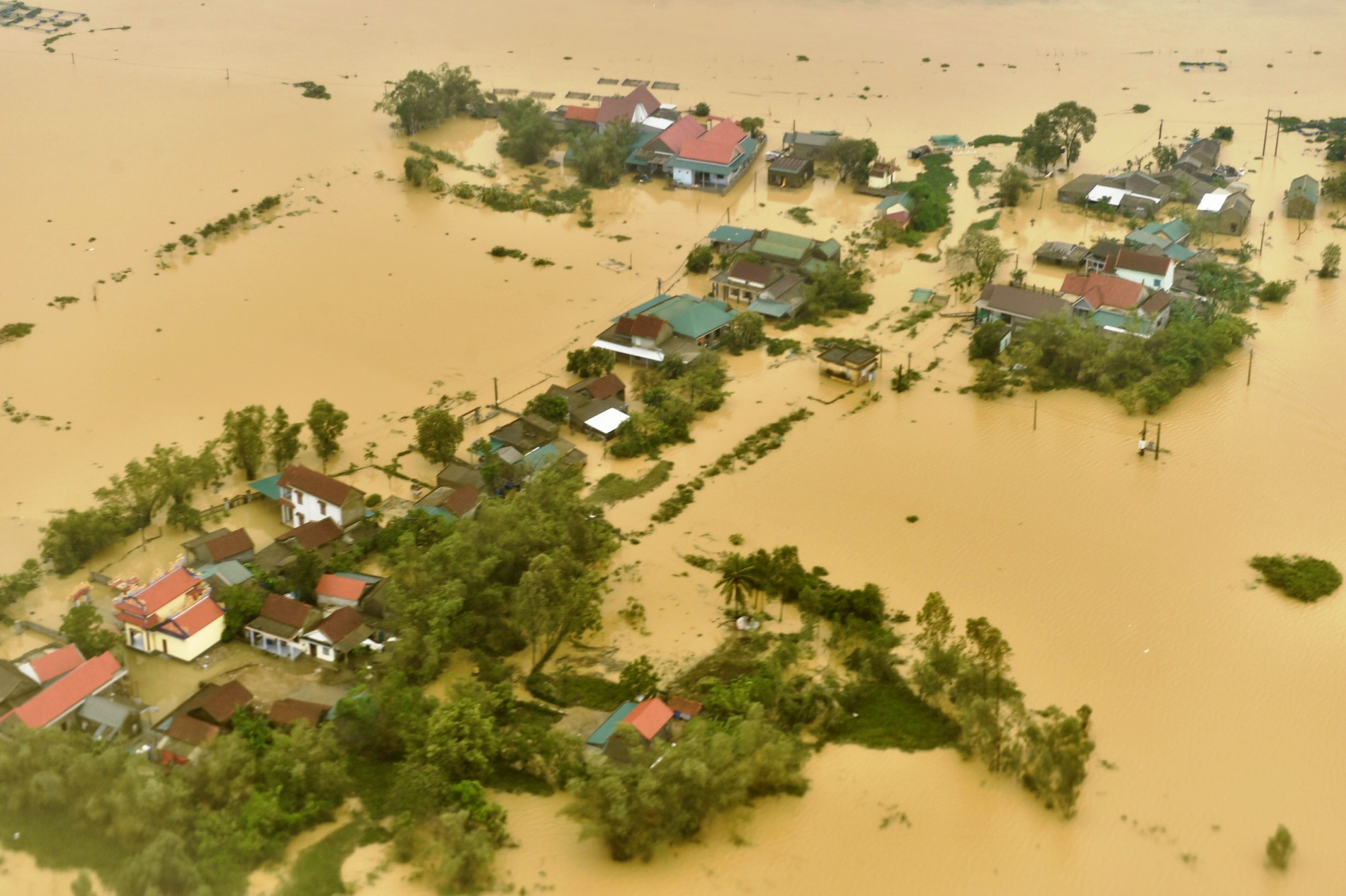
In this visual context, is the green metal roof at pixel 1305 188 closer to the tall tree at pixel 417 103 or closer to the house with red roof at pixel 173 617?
the tall tree at pixel 417 103

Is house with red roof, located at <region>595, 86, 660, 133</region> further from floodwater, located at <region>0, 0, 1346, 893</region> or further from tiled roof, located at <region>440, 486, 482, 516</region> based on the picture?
tiled roof, located at <region>440, 486, 482, 516</region>

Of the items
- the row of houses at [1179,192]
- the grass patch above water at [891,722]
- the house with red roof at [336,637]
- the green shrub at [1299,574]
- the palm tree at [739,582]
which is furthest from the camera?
the row of houses at [1179,192]

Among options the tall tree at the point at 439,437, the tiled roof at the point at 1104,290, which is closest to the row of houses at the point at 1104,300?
the tiled roof at the point at 1104,290

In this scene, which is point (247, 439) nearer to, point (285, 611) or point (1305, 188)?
point (285, 611)

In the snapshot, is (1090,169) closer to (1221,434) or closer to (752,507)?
(1221,434)

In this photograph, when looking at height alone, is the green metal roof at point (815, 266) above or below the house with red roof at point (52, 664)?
above

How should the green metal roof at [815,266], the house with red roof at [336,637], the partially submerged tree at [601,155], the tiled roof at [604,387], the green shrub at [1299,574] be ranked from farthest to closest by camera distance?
the partially submerged tree at [601,155] → the green metal roof at [815,266] → the tiled roof at [604,387] → the green shrub at [1299,574] → the house with red roof at [336,637]

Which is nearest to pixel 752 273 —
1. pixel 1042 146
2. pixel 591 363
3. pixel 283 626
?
pixel 591 363
